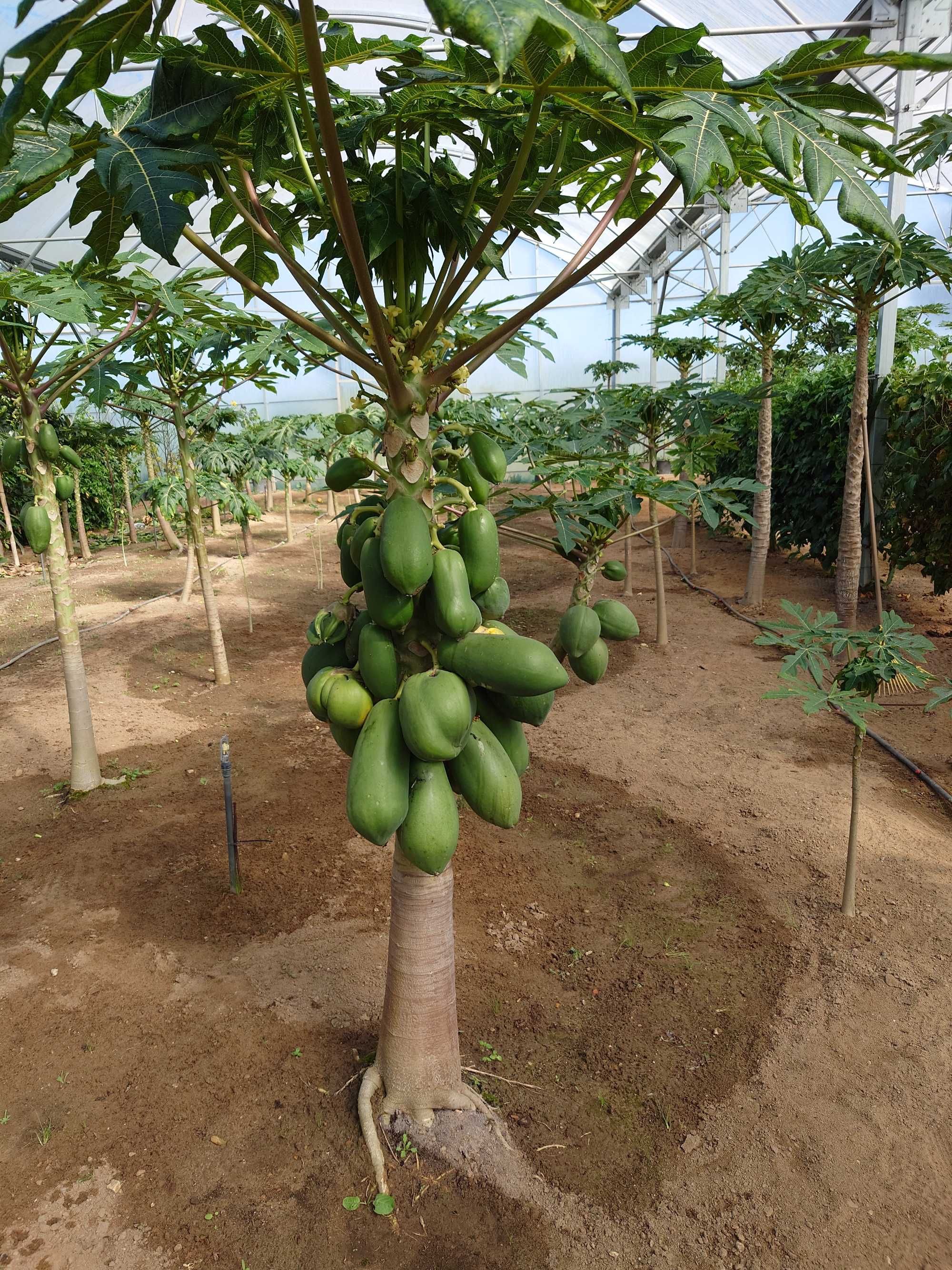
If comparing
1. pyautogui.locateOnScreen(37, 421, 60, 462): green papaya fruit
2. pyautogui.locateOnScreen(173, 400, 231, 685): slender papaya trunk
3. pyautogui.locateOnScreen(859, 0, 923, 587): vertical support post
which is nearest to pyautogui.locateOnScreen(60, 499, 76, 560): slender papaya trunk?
pyautogui.locateOnScreen(173, 400, 231, 685): slender papaya trunk

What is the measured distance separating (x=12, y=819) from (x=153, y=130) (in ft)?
12.4

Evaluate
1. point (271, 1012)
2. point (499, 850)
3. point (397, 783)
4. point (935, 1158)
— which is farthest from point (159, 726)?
point (935, 1158)

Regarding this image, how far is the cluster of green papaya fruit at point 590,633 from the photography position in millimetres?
2449

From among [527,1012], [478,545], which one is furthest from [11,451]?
[527,1012]

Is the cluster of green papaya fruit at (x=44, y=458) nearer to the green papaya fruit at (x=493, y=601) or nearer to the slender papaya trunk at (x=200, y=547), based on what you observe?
the slender papaya trunk at (x=200, y=547)

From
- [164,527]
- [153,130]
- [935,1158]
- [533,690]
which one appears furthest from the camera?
[164,527]

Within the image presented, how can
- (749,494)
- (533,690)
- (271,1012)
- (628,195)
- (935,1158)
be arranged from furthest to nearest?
(749,494)
(271,1012)
(935,1158)
(628,195)
(533,690)

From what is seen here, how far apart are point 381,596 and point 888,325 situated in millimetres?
7028

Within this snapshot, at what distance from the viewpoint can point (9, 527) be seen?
36.2ft

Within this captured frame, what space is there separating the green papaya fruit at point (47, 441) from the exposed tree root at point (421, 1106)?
11.1 ft

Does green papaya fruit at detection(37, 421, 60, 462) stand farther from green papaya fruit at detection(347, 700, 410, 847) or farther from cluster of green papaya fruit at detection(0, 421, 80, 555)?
green papaya fruit at detection(347, 700, 410, 847)

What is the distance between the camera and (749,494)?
9.69 meters

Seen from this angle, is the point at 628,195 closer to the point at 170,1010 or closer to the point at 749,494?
the point at 170,1010

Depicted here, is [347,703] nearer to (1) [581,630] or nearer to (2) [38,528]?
(1) [581,630]
